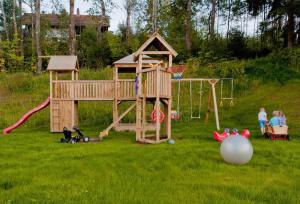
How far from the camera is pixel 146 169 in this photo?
344 inches

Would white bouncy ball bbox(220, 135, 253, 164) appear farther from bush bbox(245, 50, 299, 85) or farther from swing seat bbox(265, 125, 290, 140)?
bush bbox(245, 50, 299, 85)

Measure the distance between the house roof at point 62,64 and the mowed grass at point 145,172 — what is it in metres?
4.38

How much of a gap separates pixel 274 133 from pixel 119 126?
24.5ft

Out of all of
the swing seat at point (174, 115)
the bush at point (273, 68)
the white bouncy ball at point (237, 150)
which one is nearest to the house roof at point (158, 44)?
the swing seat at point (174, 115)

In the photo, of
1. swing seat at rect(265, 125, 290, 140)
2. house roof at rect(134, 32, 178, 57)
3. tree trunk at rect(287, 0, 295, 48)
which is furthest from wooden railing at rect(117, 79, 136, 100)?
tree trunk at rect(287, 0, 295, 48)

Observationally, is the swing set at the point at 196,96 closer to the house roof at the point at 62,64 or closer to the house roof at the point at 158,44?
the house roof at the point at 158,44

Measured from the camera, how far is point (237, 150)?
908 centimetres

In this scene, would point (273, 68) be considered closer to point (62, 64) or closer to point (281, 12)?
point (281, 12)

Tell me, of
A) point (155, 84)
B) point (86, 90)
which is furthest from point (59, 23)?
point (155, 84)

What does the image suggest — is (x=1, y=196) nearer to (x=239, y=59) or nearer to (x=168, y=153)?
(x=168, y=153)

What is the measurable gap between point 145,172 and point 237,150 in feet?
8.35

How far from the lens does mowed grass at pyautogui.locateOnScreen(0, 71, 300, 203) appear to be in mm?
6555

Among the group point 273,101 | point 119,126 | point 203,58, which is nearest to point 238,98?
point 273,101

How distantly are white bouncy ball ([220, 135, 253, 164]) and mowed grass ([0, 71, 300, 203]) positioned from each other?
0.23 m
